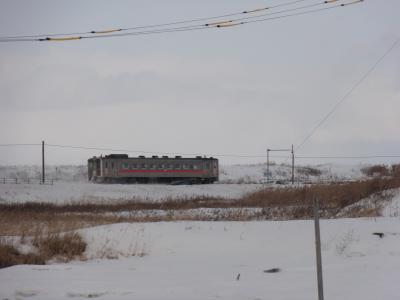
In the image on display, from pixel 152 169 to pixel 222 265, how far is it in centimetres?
4763

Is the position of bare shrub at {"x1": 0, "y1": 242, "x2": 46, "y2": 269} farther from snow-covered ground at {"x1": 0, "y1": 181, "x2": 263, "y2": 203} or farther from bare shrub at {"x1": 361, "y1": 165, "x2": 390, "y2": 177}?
bare shrub at {"x1": 361, "y1": 165, "x2": 390, "y2": 177}

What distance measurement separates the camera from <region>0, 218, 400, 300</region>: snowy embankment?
7812 millimetres

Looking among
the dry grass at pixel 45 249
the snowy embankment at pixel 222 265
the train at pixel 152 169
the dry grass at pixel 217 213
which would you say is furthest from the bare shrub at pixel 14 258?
the train at pixel 152 169

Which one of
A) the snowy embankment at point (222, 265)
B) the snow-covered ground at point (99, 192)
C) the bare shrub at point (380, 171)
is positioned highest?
the bare shrub at point (380, 171)

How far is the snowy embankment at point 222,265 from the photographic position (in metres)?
7.81

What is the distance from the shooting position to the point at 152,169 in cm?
5828

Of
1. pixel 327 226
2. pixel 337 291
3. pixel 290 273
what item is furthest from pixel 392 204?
pixel 337 291

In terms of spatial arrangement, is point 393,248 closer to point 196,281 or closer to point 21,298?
point 196,281

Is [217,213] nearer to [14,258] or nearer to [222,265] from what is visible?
[222,265]

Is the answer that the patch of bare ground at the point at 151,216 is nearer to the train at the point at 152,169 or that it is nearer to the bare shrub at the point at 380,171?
the bare shrub at the point at 380,171

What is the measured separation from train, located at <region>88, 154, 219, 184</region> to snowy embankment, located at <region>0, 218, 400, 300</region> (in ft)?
138

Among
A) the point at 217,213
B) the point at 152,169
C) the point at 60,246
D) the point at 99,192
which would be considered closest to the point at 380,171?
the point at 152,169

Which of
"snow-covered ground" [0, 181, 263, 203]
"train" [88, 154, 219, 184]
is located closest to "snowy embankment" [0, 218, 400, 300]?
"snow-covered ground" [0, 181, 263, 203]

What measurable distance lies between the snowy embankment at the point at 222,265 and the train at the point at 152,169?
4193cm
